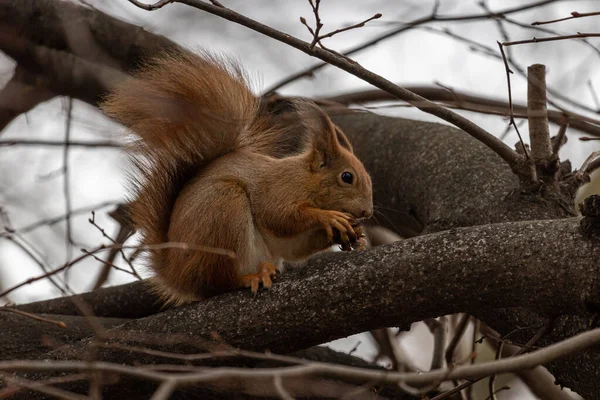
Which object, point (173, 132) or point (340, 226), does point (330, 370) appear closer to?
point (340, 226)

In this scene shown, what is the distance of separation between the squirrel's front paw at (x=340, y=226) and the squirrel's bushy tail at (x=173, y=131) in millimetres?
484

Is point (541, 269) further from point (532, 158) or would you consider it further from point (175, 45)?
point (175, 45)

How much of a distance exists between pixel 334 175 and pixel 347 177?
0.06 m

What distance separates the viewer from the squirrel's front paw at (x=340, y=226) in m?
2.96

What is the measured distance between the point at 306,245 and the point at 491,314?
84 cm

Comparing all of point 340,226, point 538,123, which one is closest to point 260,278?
point 340,226

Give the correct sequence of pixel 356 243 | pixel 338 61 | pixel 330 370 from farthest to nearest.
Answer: pixel 356 243 < pixel 338 61 < pixel 330 370

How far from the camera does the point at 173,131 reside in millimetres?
2955

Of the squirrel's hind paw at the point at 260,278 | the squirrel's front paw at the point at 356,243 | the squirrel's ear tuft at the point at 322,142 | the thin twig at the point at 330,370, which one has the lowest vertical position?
the thin twig at the point at 330,370

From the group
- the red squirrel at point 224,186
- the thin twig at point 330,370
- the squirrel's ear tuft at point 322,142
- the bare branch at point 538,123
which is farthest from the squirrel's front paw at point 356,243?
the thin twig at point 330,370

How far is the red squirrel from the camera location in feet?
9.34

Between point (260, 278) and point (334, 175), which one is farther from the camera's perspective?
point (334, 175)

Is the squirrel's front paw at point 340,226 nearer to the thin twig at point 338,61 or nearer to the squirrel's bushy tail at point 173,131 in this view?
the squirrel's bushy tail at point 173,131

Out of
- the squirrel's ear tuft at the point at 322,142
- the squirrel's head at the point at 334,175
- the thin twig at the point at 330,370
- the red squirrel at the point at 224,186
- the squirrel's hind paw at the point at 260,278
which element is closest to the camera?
the thin twig at the point at 330,370
